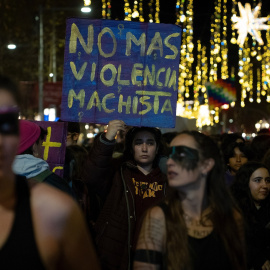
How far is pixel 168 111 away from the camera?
6836 mm

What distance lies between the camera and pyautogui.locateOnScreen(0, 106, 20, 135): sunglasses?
2564 millimetres

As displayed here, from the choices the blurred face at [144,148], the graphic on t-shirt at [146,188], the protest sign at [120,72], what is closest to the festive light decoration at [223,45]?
the protest sign at [120,72]

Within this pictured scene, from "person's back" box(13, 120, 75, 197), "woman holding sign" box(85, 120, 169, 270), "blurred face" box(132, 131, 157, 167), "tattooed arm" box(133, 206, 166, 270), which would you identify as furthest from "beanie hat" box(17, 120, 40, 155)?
"blurred face" box(132, 131, 157, 167)

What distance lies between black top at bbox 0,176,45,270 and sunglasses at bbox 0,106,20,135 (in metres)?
0.31

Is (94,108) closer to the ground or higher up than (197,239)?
higher up

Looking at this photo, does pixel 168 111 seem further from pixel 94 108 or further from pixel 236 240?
pixel 236 240

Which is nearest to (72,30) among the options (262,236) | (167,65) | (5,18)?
(167,65)

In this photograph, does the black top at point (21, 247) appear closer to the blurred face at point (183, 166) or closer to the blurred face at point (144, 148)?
the blurred face at point (183, 166)

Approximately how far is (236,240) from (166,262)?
0.44 m

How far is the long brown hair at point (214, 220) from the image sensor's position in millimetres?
3822

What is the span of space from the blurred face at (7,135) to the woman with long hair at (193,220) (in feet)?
4.91

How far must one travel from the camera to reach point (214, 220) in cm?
403

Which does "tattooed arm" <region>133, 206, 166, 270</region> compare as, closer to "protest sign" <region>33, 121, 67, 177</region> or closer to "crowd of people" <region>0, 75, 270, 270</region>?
"crowd of people" <region>0, 75, 270, 270</region>

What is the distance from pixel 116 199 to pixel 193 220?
201 cm
